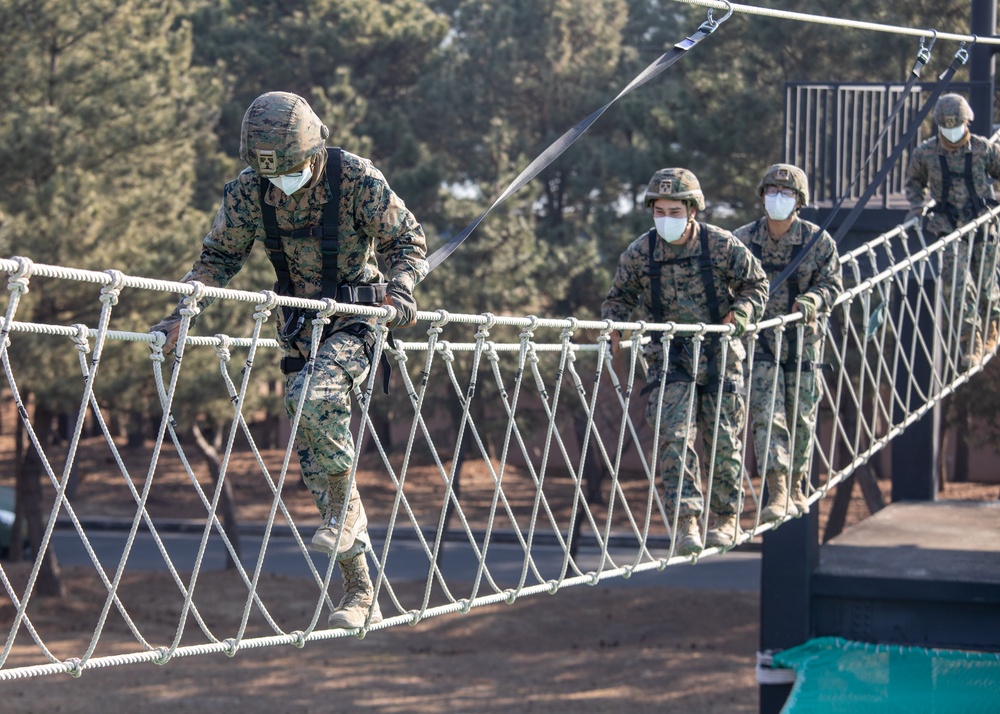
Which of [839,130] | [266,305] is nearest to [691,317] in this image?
[266,305]

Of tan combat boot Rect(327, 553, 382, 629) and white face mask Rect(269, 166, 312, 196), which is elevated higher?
white face mask Rect(269, 166, 312, 196)

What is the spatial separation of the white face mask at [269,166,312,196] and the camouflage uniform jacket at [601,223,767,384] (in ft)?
6.73

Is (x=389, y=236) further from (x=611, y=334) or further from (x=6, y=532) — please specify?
(x=6, y=532)

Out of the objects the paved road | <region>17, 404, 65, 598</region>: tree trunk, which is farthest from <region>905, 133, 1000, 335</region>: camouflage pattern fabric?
<region>17, 404, 65, 598</region>: tree trunk

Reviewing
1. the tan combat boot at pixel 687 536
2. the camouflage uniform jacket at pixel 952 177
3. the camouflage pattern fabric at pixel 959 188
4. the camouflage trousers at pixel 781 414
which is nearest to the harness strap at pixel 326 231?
the tan combat boot at pixel 687 536

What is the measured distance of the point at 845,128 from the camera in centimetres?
981

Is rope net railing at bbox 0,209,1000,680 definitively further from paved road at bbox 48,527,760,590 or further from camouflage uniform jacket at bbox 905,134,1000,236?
camouflage uniform jacket at bbox 905,134,1000,236

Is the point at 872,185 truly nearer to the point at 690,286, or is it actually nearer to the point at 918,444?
the point at 690,286

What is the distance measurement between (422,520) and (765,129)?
10578mm

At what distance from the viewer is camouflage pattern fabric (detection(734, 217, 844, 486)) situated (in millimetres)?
6883

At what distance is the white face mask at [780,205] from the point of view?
690 cm

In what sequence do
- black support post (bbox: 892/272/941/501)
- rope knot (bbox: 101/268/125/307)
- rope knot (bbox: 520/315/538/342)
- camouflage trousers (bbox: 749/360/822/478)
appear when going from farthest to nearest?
black support post (bbox: 892/272/941/501) < camouflage trousers (bbox: 749/360/822/478) < rope knot (bbox: 520/315/538/342) < rope knot (bbox: 101/268/125/307)

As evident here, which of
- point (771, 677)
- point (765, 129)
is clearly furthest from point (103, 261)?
point (771, 677)

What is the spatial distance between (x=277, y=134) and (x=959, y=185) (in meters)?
5.87
